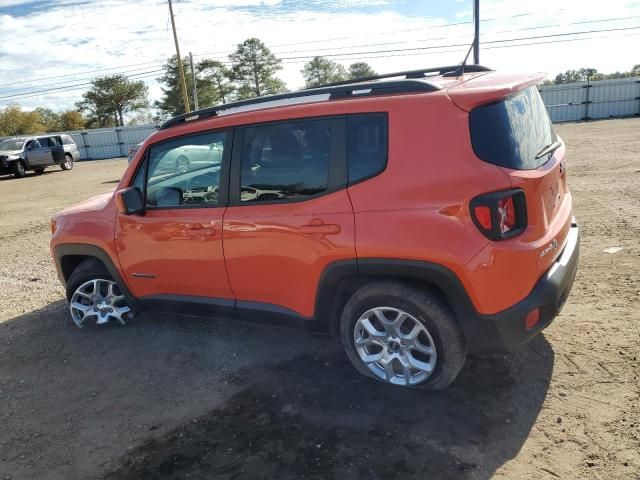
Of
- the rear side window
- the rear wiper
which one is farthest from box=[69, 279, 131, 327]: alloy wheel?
the rear wiper

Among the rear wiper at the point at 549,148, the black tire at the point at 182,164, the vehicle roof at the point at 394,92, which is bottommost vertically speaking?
the rear wiper at the point at 549,148

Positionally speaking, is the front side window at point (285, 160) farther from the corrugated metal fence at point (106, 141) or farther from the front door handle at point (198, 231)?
the corrugated metal fence at point (106, 141)

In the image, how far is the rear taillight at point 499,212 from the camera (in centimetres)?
259

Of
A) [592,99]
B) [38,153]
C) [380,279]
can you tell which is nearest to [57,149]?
[38,153]

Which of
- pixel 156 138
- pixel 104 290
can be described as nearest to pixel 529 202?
pixel 156 138

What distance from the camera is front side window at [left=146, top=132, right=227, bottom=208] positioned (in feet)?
11.9

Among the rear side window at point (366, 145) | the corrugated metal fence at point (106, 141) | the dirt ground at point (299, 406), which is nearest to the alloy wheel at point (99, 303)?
the dirt ground at point (299, 406)

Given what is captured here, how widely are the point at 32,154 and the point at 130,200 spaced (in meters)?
21.9

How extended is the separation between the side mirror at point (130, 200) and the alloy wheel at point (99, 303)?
0.99m

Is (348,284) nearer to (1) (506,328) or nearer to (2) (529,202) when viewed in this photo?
(1) (506,328)

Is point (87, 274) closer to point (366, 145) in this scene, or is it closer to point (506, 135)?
point (366, 145)

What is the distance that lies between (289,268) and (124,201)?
1.50m

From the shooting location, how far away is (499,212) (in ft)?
8.51

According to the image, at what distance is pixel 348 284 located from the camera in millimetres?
3162
